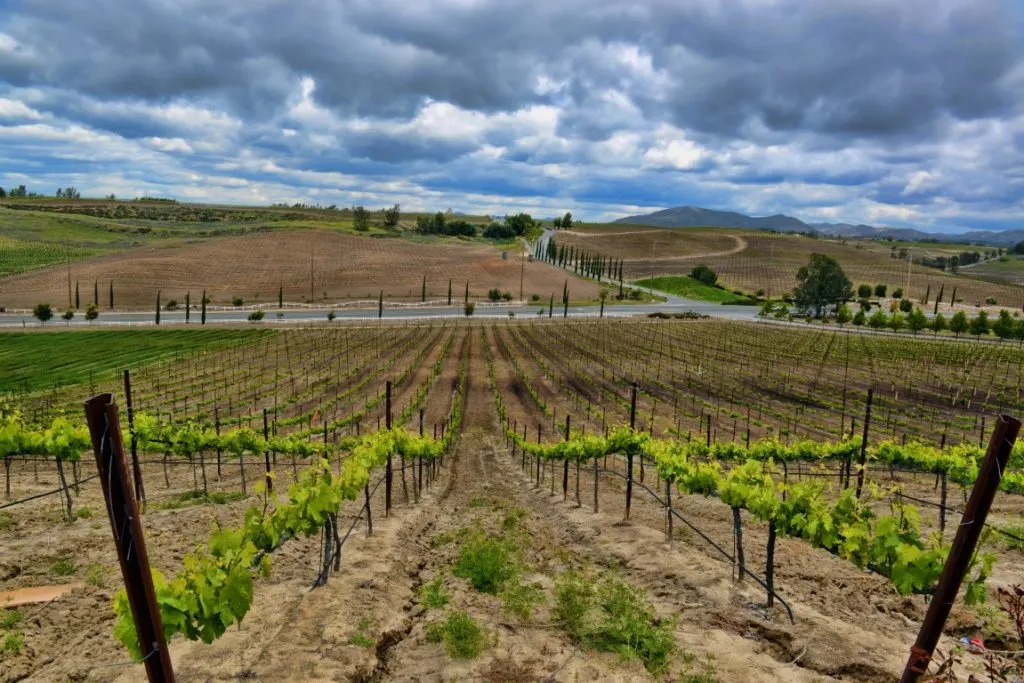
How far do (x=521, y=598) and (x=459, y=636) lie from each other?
139 cm

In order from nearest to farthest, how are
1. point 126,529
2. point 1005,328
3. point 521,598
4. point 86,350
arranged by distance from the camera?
point 126,529 → point 521,598 → point 86,350 → point 1005,328

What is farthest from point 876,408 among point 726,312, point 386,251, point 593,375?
point 386,251

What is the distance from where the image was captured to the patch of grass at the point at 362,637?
6.44 metres

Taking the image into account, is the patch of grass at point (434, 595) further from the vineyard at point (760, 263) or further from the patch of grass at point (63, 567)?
the vineyard at point (760, 263)

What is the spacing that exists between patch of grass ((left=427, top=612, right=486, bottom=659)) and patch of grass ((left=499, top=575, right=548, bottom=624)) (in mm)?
666

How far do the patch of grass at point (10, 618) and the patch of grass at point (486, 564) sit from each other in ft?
18.2

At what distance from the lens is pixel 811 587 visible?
7965 millimetres

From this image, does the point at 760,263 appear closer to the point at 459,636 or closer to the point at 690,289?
the point at 690,289

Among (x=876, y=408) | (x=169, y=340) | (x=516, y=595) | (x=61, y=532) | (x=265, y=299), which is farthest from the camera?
(x=265, y=299)

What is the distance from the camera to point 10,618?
6.71m

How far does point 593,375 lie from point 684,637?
2998 centimetres

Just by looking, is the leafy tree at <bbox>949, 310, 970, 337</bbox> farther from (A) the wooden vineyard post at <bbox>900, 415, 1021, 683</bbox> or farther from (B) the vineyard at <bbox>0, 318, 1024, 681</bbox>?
(A) the wooden vineyard post at <bbox>900, 415, 1021, 683</bbox>

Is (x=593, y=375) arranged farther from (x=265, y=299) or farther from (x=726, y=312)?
(x=265, y=299)

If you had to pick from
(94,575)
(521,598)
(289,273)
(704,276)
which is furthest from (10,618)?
(704,276)
